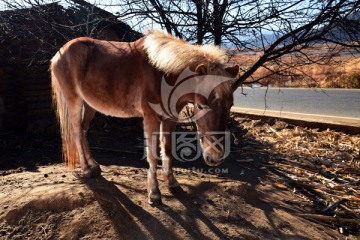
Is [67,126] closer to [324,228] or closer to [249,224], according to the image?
[249,224]

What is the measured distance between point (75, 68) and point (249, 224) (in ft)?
9.27

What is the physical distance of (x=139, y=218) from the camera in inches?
118

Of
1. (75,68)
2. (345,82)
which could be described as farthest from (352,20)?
(345,82)

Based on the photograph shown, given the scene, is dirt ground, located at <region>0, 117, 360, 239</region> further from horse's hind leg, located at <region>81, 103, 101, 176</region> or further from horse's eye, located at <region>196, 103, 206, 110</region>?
horse's eye, located at <region>196, 103, 206, 110</region>

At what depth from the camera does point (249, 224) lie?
122 inches

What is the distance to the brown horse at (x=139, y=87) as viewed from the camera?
9.10ft

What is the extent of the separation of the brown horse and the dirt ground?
0.37m

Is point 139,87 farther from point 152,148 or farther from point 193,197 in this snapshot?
point 193,197

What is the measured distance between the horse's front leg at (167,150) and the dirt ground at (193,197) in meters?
0.15

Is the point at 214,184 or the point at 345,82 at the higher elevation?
the point at 345,82

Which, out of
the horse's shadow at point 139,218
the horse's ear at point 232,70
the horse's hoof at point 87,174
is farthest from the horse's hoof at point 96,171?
the horse's ear at point 232,70

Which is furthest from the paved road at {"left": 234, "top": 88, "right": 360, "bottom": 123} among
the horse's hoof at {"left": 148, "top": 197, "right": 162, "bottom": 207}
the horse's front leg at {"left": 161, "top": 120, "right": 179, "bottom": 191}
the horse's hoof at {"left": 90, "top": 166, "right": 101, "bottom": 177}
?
the horse's hoof at {"left": 148, "top": 197, "right": 162, "bottom": 207}

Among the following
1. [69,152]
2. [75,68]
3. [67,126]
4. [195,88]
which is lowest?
[69,152]

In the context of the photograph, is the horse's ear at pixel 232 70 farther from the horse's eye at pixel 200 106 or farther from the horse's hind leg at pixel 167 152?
the horse's hind leg at pixel 167 152
